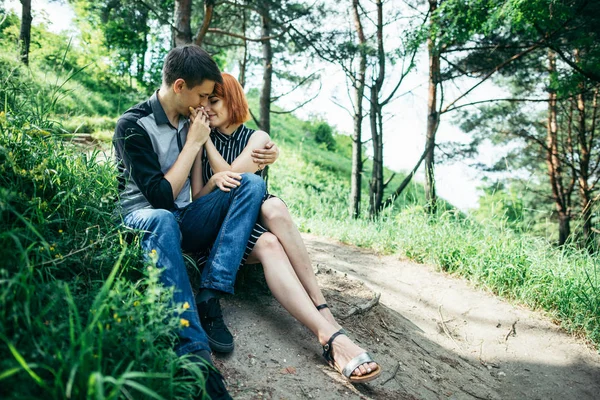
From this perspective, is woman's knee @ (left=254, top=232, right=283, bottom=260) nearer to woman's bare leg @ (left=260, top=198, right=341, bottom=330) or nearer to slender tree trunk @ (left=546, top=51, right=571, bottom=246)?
woman's bare leg @ (left=260, top=198, right=341, bottom=330)

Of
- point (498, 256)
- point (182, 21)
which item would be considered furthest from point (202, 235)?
point (182, 21)

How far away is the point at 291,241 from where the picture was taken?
238 centimetres

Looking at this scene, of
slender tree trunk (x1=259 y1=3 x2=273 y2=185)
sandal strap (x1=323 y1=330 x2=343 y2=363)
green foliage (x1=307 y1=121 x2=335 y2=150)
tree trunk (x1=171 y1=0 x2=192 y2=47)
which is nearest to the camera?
sandal strap (x1=323 y1=330 x2=343 y2=363)

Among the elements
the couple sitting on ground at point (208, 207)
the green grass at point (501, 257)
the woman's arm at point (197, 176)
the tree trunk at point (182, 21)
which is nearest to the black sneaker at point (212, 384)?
the couple sitting on ground at point (208, 207)

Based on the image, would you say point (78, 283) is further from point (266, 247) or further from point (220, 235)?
point (266, 247)

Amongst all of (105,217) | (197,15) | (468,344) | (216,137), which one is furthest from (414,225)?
(197,15)

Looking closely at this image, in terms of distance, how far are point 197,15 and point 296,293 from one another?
813cm

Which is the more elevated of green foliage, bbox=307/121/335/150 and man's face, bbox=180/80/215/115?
green foliage, bbox=307/121/335/150

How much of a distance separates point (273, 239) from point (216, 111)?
95cm

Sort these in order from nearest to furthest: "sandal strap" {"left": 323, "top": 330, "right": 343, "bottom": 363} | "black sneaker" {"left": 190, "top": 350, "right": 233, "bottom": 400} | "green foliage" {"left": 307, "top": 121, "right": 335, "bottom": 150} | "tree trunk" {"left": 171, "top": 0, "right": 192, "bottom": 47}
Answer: "black sneaker" {"left": 190, "top": 350, "right": 233, "bottom": 400}, "sandal strap" {"left": 323, "top": 330, "right": 343, "bottom": 363}, "tree trunk" {"left": 171, "top": 0, "right": 192, "bottom": 47}, "green foliage" {"left": 307, "top": 121, "right": 335, "bottom": 150}

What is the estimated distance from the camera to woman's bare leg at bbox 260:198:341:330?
2.36 meters

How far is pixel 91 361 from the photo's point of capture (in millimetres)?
1247

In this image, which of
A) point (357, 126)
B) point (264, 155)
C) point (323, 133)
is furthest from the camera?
point (323, 133)

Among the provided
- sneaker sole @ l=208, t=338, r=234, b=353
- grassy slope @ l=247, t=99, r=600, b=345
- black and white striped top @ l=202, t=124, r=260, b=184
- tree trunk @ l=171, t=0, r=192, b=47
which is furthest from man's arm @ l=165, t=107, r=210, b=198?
grassy slope @ l=247, t=99, r=600, b=345
